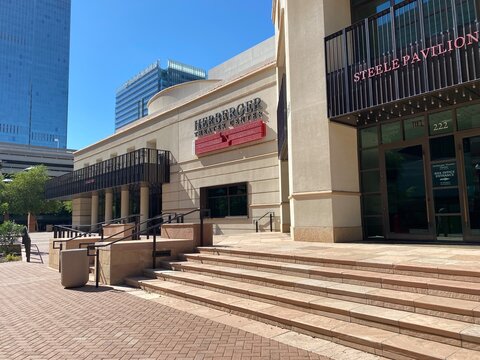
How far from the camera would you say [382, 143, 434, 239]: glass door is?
10.1 m

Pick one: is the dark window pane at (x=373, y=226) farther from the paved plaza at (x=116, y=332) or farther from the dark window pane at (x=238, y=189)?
the dark window pane at (x=238, y=189)

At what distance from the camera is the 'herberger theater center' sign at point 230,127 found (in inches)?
736

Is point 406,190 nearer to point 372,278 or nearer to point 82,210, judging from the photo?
point 372,278

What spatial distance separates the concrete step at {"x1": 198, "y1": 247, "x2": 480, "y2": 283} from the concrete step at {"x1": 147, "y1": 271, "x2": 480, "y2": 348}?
3.27 feet

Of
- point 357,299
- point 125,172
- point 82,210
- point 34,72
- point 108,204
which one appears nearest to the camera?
point 357,299

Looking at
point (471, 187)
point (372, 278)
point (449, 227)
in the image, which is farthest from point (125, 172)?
point (372, 278)

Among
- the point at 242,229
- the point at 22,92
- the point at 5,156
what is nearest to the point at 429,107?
the point at 242,229

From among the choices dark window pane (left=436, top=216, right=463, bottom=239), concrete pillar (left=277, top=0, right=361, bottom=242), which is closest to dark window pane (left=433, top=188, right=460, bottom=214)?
dark window pane (left=436, top=216, right=463, bottom=239)

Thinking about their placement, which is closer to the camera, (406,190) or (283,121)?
(406,190)

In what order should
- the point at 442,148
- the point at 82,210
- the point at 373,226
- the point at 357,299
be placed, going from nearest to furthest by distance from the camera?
the point at 357,299 → the point at 442,148 → the point at 373,226 → the point at 82,210

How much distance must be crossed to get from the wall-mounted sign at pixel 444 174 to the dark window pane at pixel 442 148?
0.71 feet

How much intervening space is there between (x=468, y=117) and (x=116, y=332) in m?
9.50

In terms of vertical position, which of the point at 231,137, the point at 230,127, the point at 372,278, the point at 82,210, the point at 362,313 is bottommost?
the point at 362,313

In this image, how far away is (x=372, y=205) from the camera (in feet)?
37.1
